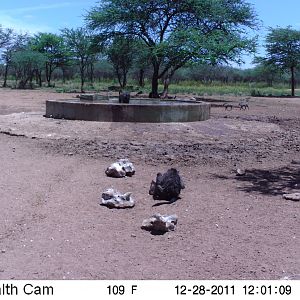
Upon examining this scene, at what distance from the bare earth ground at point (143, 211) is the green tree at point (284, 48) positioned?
120 feet

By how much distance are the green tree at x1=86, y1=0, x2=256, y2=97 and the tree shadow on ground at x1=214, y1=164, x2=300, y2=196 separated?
59.6 ft

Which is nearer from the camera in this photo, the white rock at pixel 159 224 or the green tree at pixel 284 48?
the white rock at pixel 159 224

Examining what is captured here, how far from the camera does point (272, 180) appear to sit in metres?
8.15

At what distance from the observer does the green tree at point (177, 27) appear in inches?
1056

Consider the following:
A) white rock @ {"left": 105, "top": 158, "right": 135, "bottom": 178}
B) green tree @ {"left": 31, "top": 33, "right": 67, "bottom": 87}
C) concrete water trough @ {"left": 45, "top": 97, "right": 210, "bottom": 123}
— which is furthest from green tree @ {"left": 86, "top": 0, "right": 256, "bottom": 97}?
green tree @ {"left": 31, "top": 33, "right": 67, "bottom": 87}

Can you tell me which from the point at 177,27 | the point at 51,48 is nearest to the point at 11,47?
the point at 51,48

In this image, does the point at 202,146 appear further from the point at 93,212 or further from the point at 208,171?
the point at 93,212

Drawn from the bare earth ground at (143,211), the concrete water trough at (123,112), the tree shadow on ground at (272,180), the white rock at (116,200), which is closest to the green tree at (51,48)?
the concrete water trough at (123,112)

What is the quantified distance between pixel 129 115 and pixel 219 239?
8.64 m

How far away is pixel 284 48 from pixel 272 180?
40.9 meters

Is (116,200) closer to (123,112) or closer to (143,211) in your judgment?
(143,211)

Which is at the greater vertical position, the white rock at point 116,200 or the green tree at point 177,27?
the green tree at point 177,27

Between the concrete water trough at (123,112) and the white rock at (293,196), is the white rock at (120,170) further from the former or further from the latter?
the concrete water trough at (123,112)

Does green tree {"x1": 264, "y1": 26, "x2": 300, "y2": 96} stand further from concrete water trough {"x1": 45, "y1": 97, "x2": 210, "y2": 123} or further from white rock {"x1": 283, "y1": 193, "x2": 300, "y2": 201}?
white rock {"x1": 283, "y1": 193, "x2": 300, "y2": 201}
